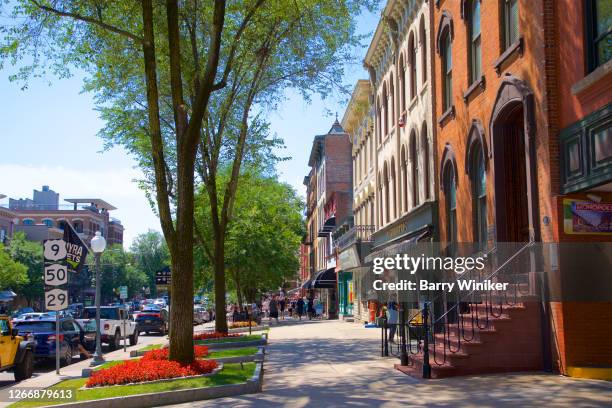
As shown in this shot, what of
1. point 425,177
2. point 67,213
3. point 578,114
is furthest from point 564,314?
point 67,213

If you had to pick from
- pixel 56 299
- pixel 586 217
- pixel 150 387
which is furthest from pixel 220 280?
pixel 586 217

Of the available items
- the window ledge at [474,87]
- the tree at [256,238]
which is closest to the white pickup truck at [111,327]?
the tree at [256,238]

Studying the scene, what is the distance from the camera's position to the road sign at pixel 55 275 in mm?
17703

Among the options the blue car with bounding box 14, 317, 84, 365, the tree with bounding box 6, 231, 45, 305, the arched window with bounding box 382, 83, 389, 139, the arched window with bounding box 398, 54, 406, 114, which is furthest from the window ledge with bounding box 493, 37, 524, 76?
the tree with bounding box 6, 231, 45, 305

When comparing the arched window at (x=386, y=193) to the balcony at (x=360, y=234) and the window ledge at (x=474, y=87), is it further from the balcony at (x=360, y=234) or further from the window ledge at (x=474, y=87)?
the window ledge at (x=474, y=87)

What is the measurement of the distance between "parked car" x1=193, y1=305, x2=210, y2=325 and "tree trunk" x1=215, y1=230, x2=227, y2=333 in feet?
83.7

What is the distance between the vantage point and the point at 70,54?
18.2 metres

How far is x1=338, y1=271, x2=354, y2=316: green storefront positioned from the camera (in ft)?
144

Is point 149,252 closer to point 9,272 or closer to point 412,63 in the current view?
point 9,272

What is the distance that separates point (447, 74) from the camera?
2009 cm

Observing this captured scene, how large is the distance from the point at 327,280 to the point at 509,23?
37.8m

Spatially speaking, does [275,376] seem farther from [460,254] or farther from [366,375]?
[460,254]

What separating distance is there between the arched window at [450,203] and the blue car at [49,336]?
12.6 m

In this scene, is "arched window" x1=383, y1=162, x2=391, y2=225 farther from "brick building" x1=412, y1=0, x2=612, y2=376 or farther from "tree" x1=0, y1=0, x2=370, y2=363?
"brick building" x1=412, y1=0, x2=612, y2=376
